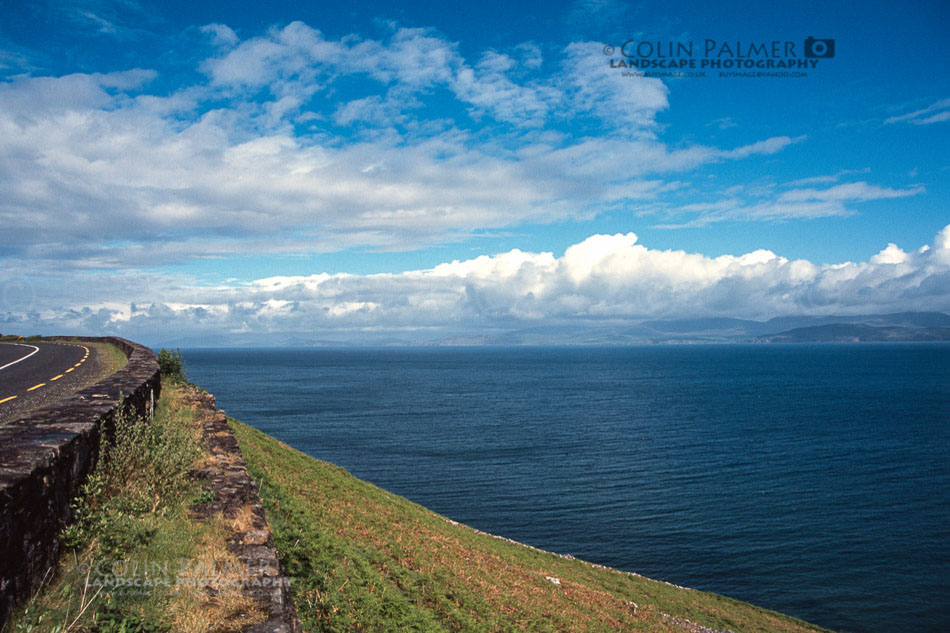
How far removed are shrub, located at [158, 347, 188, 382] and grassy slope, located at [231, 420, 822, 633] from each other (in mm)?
3927

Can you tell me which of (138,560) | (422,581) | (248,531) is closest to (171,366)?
(422,581)

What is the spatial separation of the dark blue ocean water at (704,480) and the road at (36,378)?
26.9m

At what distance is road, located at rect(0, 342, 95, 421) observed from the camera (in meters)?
14.8

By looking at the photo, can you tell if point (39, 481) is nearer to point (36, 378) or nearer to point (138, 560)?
point (138, 560)

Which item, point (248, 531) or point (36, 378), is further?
point (36, 378)

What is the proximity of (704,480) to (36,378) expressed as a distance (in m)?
51.1

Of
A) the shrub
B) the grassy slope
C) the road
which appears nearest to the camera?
the grassy slope

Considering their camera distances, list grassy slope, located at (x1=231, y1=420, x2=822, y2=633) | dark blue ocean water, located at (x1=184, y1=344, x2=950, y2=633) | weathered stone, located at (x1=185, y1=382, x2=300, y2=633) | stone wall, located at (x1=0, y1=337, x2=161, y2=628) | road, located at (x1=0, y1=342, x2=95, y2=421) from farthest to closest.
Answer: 1. dark blue ocean water, located at (x1=184, y1=344, x2=950, y2=633)
2. road, located at (x1=0, y1=342, x2=95, y2=421)
3. grassy slope, located at (x1=231, y1=420, x2=822, y2=633)
4. weathered stone, located at (x1=185, y1=382, x2=300, y2=633)
5. stone wall, located at (x1=0, y1=337, x2=161, y2=628)

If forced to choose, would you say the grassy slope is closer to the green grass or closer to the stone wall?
the green grass

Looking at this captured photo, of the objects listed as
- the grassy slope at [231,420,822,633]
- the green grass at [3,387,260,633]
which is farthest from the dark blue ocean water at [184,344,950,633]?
the green grass at [3,387,260,633]

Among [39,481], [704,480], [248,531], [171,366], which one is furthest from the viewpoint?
[704,480]

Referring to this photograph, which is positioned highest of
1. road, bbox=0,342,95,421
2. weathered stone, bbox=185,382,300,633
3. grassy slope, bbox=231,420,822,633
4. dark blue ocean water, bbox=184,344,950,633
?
road, bbox=0,342,95,421

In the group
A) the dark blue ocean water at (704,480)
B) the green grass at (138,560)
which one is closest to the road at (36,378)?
the green grass at (138,560)

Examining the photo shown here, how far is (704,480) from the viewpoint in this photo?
5150 centimetres
